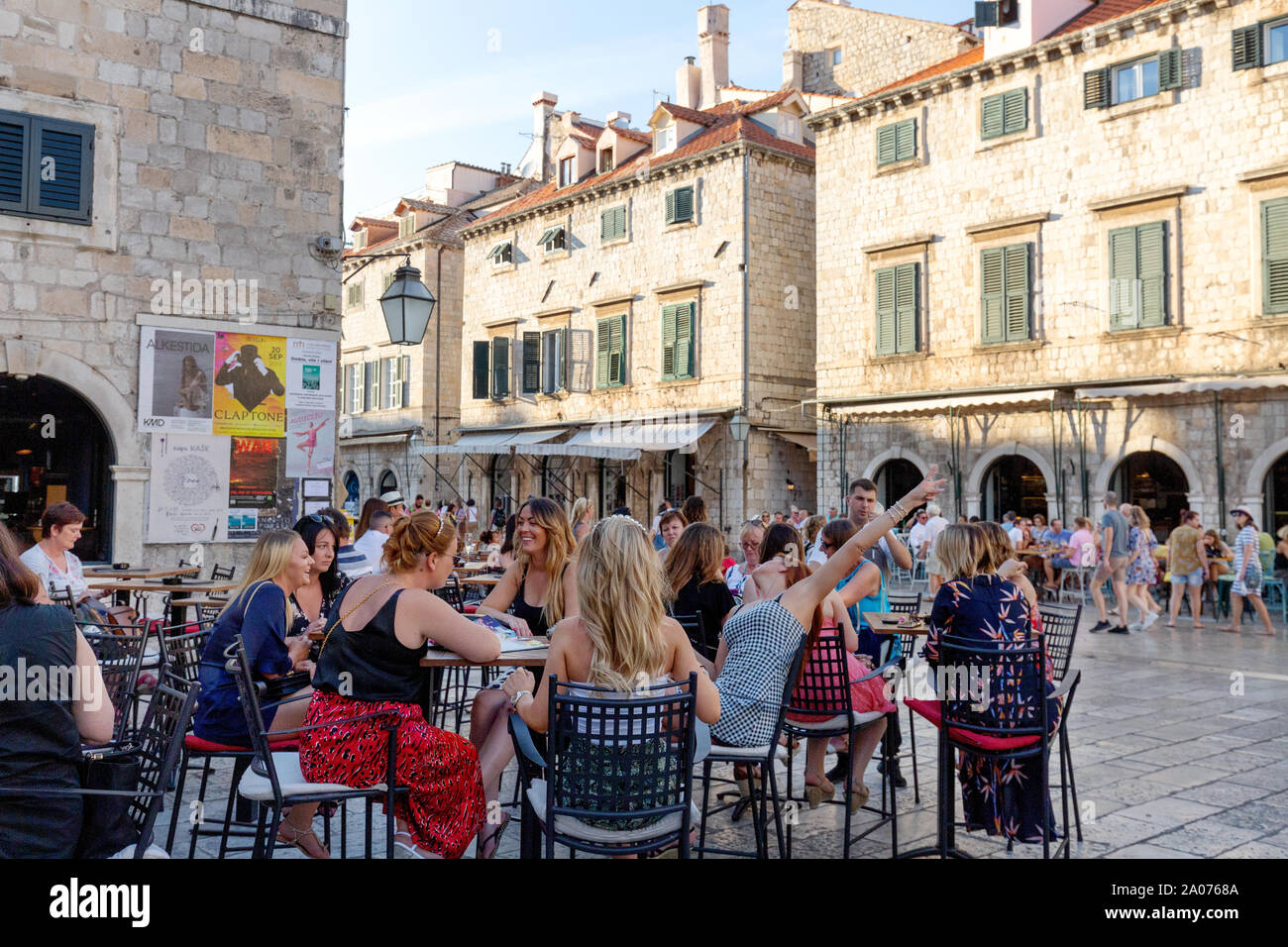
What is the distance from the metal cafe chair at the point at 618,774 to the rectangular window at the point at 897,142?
703 inches

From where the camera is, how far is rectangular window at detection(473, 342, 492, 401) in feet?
91.3

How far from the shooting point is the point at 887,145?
19.5 m

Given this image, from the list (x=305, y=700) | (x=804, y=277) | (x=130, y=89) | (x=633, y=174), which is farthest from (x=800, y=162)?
(x=305, y=700)

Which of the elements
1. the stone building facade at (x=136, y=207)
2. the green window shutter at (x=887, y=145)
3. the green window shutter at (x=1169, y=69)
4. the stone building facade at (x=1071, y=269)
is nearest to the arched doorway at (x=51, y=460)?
the stone building facade at (x=136, y=207)

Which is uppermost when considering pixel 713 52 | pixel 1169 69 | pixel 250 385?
pixel 713 52

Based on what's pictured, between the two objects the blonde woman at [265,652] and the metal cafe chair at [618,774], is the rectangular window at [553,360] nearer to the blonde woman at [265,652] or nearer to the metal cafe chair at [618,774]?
the blonde woman at [265,652]

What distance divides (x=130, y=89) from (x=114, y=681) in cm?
739

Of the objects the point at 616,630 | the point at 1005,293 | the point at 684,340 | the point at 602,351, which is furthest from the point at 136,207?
the point at 602,351

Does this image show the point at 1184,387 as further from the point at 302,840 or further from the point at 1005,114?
the point at 302,840

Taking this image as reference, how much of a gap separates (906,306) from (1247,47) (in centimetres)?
652

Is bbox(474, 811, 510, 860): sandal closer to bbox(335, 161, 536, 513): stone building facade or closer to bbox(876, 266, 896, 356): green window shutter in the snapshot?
bbox(876, 266, 896, 356): green window shutter

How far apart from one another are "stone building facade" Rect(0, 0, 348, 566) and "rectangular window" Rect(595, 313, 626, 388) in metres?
14.2

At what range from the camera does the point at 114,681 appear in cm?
404

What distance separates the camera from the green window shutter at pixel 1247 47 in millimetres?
14859
